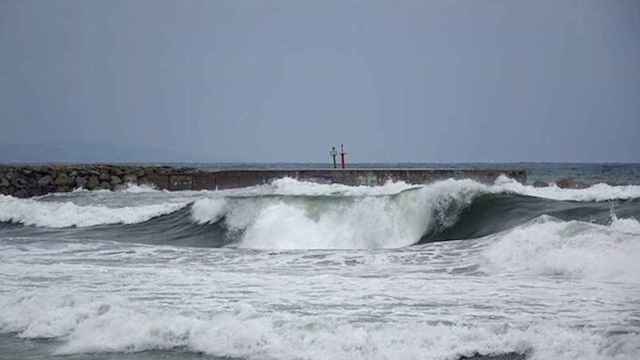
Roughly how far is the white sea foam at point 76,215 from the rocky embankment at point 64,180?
1083 centimetres

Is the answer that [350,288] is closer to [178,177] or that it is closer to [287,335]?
[287,335]

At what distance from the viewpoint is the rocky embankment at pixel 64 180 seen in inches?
1300

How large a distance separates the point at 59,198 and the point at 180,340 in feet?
82.8

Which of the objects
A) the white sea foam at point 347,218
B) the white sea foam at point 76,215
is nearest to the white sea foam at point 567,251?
the white sea foam at point 347,218

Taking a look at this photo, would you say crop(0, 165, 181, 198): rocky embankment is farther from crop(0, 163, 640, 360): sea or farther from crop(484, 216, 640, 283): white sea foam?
crop(484, 216, 640, 283): white sea foam

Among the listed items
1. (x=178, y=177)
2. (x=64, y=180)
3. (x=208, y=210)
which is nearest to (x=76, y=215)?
(x=208, y=210)

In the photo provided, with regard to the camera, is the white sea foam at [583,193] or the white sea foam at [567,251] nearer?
the white sea foam at [567,251]

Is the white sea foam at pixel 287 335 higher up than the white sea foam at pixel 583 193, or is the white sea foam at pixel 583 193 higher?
the white sea foam at pixel 583 193

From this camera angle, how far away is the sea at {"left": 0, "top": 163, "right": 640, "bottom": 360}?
516 cm

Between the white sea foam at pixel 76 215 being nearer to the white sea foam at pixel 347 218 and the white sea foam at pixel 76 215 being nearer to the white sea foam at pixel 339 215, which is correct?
the white sea foam at pixel 339 215

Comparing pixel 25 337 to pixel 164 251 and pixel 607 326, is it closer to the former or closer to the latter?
pixel 607 326

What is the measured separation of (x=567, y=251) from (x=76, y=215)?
49.6 feet

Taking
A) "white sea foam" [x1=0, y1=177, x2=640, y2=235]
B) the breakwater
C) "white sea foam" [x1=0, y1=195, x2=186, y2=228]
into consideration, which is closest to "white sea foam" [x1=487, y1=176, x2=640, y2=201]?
"white sea foam" [x1=0, y1=177, x2=640, y2=235]

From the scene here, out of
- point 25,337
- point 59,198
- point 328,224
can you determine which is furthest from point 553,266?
point 59,198
